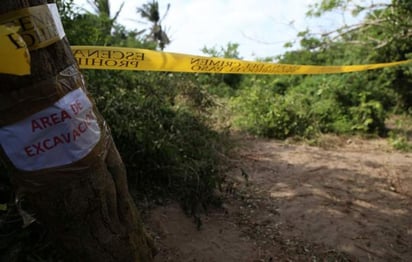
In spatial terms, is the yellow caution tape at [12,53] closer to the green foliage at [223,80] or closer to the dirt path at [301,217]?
the dirt path at [301,217]

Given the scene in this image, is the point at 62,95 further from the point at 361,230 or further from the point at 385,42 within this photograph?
the point at 385,42

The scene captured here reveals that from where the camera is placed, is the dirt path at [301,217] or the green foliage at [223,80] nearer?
the dirt path at [301,217]

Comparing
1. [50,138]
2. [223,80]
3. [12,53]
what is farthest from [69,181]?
[223,80]

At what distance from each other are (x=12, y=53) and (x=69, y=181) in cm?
41

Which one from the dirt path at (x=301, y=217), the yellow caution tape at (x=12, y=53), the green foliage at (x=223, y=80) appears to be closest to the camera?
the yellow caution tape at (x=12, y=53)

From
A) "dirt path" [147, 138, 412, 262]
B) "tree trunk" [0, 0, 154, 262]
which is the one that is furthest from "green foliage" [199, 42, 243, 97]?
"tree trunk" [0, 0, 154, 262]

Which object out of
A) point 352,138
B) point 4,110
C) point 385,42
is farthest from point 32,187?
point 385,42

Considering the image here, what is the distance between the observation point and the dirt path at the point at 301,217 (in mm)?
2727

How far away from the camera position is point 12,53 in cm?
97

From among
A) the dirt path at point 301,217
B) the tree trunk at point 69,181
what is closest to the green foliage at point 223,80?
the dirt path at point 301,217

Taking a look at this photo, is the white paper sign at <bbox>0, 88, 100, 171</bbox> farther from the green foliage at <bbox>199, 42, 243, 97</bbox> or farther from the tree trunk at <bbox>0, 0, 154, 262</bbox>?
the green foliage at <bbox>199, 42, 243, 97</bbox>

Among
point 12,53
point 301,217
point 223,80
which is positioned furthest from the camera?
point 223,80

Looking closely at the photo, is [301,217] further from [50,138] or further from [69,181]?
[50,138]

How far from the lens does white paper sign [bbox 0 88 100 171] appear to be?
105cm
